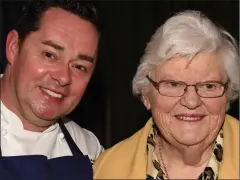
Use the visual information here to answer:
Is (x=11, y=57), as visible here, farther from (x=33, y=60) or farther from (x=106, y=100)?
(x=106, y=100)

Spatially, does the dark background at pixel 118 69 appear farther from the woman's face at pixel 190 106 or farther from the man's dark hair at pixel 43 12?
the woman's face at pixel 190 106

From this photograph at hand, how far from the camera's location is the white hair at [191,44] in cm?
206

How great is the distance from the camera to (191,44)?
6.72 ft

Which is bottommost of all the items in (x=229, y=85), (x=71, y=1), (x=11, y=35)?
(x=229, y=85)

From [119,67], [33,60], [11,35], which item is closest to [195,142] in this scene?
[33,60]

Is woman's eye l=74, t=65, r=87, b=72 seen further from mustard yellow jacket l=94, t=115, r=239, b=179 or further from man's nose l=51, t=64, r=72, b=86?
mustard yellow jacket l=94, t=115, r=239, b=179

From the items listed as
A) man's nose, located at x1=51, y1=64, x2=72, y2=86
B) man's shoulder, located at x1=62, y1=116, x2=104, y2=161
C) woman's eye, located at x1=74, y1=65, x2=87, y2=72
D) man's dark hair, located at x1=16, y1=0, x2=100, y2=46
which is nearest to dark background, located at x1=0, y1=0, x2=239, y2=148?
man's shoulder, located at x1=62, y1=116, x2=104, y2=161

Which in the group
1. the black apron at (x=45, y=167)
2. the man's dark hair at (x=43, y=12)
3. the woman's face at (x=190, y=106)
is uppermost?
the man's dark hair at (x=43, y=12)

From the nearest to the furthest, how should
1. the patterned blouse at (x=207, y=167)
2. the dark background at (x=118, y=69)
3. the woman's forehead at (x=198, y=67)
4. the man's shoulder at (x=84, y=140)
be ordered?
1. the woman's forehead at (x=198, y=67)
2. the patterned blouse at (x=207, y=167)
3. the man's shoulder at (x=84, y=140)
4. the dark background at (x=118, y=69)

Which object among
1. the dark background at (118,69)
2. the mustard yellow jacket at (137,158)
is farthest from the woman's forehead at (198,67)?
the dark background at (118,69)

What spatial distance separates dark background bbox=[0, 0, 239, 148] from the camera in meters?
3.82

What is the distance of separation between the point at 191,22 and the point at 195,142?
0.60 meters

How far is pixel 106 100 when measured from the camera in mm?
4035

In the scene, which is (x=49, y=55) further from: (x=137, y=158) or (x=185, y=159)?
(x=185, y=159)
